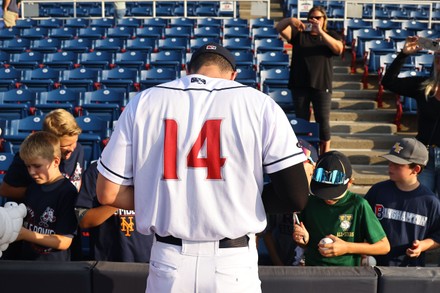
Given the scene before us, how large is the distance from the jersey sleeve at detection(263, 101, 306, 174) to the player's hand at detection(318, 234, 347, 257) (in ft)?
3.11

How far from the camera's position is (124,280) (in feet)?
9.78

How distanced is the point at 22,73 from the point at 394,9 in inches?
466

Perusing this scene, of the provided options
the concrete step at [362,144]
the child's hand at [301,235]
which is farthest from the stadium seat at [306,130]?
the child's hand at [301,235]

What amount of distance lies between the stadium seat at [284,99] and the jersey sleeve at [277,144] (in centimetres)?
552

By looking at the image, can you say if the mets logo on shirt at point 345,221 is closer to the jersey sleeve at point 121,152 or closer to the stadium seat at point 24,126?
the jersey sleeve at point 121,152

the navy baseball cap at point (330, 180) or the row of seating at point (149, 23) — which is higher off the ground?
the row of seating at point (149, 23)

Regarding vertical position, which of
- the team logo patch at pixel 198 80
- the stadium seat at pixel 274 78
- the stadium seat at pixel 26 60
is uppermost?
the team logo patch at pixel 198 80

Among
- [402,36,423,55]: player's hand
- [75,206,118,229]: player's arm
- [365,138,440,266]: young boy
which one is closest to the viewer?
[75,206,118,229]: player's arm

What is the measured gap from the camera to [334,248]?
10.3 feet

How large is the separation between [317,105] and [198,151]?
4907 millimetres

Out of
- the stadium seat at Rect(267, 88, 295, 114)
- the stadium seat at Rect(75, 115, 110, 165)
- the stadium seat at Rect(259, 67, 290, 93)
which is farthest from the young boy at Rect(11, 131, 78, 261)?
the stadium seat at Rect(259, 67, 290, 93)

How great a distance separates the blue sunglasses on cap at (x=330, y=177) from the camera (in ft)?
10.5

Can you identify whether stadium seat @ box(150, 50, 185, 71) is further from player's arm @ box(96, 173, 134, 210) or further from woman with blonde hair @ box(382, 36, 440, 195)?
player's arm @ box(96, 173, 134, 210)

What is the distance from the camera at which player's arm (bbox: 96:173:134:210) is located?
7.93 ft
